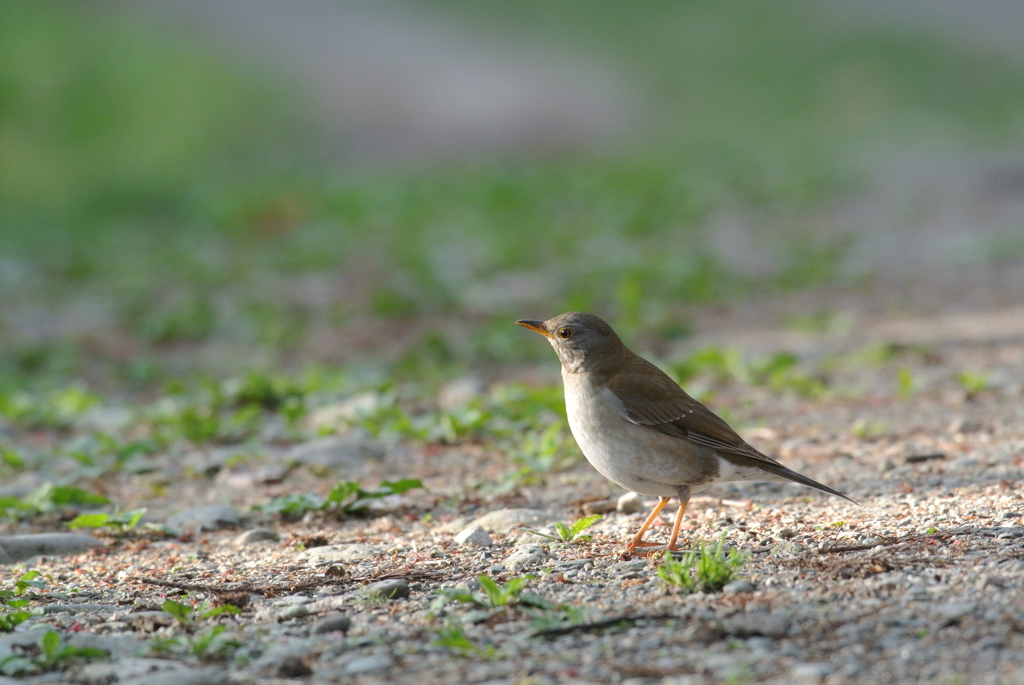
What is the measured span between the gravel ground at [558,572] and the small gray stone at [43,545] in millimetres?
19

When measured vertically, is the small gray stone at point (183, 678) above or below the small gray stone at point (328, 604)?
below

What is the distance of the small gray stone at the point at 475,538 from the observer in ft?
18.0

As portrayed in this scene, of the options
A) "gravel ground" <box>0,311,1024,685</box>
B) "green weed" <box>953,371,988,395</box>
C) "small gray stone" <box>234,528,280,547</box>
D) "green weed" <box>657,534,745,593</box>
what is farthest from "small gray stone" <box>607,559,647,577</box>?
"green weed" <box>953,371,988,395</box>

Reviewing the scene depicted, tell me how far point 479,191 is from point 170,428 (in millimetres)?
10431

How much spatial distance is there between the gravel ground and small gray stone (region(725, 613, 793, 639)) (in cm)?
1

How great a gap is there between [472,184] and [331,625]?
15.2 m

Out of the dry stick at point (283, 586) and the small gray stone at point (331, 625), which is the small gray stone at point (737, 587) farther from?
the small gray stone at point (331, 625)

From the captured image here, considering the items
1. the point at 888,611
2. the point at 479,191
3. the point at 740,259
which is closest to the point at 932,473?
the point at 888,611

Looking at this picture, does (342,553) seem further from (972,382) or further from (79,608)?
(972,382)

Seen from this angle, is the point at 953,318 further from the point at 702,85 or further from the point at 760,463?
the point at 702,85

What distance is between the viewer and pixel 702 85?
3291cm

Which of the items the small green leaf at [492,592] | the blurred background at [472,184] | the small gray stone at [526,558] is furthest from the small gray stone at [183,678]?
the blurred background at [472,184]

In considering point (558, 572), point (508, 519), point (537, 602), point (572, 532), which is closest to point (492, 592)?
point (537, 602)

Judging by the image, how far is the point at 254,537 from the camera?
6.04m
